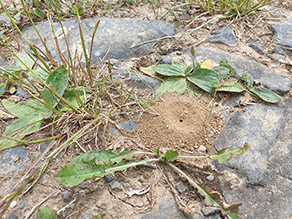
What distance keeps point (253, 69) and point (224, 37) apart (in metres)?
0.51

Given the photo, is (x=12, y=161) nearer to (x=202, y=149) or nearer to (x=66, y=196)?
(x=66, y=196)

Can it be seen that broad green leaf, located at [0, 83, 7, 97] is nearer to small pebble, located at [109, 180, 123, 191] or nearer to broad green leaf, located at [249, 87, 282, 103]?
small pebble, located at [109, 180, 123, 191]

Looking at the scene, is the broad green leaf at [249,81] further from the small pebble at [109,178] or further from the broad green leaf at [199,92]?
the small pebble at [109,178]

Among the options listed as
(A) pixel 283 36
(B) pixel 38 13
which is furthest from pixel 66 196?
(A) pixel 283 36

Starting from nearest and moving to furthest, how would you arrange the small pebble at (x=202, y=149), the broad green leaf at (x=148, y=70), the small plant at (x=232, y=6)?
the small pebble at (x=202, y=149)
the broad green leaf at (x=148, y=70)
the small plant at (x=232, y=6)

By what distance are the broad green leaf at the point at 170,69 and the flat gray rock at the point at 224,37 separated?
1.97 feet

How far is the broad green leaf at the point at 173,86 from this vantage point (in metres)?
1.82

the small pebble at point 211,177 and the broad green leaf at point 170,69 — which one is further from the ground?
the broad green leaf at point 170,69

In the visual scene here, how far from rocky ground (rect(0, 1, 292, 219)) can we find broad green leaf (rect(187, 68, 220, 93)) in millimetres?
84

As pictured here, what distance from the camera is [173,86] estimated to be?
1.84m

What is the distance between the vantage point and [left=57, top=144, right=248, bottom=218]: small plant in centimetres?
129

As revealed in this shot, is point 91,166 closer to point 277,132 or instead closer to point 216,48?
point 277,132

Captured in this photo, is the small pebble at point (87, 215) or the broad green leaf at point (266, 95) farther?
the broad green leaf at point (266, 95)

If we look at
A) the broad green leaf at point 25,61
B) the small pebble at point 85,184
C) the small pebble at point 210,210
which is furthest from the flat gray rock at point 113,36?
the small pebble at point 210,210
